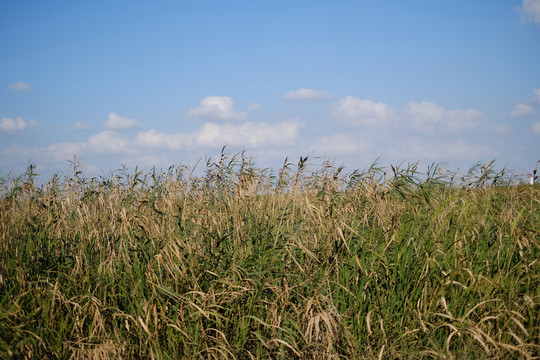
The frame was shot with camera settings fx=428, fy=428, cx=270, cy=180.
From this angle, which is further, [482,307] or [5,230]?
[5,230]

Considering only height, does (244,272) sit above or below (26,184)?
below

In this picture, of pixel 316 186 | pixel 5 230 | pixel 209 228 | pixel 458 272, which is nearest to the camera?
pixel 458 272

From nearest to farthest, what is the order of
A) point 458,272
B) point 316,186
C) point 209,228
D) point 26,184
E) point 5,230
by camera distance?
1. point 458,272
2. point 209,228
3. point 5,230
4. point 316,186
5. point 26,184

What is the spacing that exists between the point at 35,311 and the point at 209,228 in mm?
1654

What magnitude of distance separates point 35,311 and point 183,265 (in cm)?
127

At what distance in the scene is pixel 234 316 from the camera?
11.4 feet

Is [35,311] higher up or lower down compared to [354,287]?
lower down

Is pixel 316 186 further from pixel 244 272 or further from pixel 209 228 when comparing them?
pixel 244 272

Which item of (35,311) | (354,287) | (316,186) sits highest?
(316,186)

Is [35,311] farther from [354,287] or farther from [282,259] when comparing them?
[354,287]

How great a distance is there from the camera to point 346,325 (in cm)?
346

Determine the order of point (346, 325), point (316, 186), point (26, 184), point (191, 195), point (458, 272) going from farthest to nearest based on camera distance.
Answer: point (26, 184), point (316, 186), point (191, 195), point (458, 272), point (346, 325)

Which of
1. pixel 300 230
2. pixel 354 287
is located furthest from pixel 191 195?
pixel 354 287

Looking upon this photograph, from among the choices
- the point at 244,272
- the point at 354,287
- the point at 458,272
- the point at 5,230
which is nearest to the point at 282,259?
the point at 244,272
